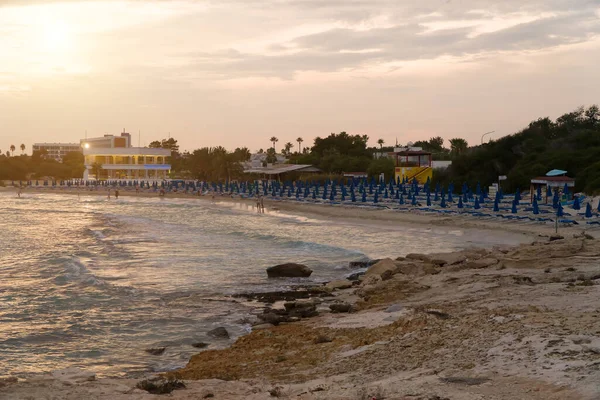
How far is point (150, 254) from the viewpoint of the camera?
2397 centimetres

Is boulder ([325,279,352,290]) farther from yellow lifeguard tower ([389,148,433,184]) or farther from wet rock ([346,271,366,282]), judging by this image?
yellow lifeguard tower ([389,148,433,184])

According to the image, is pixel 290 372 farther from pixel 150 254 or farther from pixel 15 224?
pixel 15 224

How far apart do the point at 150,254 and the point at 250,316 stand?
12.2m

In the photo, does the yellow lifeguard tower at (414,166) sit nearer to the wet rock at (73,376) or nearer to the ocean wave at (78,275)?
the ocean wave at (78,275)

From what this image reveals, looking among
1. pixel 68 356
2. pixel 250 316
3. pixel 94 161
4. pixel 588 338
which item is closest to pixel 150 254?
pixel 250 316

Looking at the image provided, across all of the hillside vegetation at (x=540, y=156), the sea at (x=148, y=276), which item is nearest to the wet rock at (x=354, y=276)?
the sea at (x=148, y=276)

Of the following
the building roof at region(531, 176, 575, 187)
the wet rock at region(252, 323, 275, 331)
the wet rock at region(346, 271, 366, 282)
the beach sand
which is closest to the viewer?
the beach sand

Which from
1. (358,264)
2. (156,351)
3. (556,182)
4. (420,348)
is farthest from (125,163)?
(420,348)

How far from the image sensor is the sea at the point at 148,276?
11.0 meters

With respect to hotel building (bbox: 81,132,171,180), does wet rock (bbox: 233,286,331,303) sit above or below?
below

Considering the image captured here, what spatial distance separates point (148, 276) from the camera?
60.6ft

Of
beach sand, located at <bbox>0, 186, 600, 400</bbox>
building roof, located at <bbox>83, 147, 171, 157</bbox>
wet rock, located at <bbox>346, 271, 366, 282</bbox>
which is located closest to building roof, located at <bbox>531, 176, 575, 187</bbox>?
wet rock, located at <bbox>346, 271, 366, 282</bbox>

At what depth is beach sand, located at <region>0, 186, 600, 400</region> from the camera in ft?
20.1

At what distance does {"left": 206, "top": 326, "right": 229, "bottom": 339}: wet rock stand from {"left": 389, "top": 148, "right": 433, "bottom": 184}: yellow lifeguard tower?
45.6 metres
